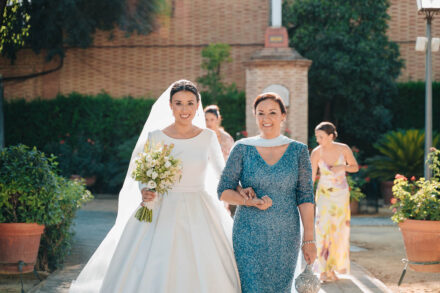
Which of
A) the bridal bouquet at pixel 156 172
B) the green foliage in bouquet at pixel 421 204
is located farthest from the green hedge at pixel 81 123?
the bridal bouquet at pixel 156 172

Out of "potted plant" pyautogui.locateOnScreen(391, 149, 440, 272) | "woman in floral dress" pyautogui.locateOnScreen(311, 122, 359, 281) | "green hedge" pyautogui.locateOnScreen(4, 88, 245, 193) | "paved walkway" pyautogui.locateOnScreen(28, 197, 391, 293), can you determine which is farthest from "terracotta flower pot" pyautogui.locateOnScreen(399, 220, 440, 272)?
"green hedge" pyautogui.locateOnScreen(4, 88, 245, 193)

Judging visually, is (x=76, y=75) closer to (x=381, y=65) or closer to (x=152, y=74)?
(x=152, y=74)

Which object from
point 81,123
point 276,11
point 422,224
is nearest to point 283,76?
point 276,11

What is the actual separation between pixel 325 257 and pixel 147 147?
341 cm

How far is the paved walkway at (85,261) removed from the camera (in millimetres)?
6656

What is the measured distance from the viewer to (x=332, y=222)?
741 centimetres

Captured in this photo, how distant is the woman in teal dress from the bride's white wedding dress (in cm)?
31

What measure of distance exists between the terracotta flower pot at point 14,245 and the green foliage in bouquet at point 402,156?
10879mm

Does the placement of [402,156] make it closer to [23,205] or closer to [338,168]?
[338,168]

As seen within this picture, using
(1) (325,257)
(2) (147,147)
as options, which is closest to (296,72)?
(1) (325,257)

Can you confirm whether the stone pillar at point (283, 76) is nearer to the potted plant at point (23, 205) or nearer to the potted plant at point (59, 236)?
the potted plant at point (59, 236)

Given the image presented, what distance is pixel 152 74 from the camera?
19828 mm

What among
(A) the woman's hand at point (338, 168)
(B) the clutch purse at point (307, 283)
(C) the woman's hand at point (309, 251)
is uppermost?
(A) the woman's hand at point (338, 168)

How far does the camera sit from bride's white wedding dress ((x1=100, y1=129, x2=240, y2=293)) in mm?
4227
